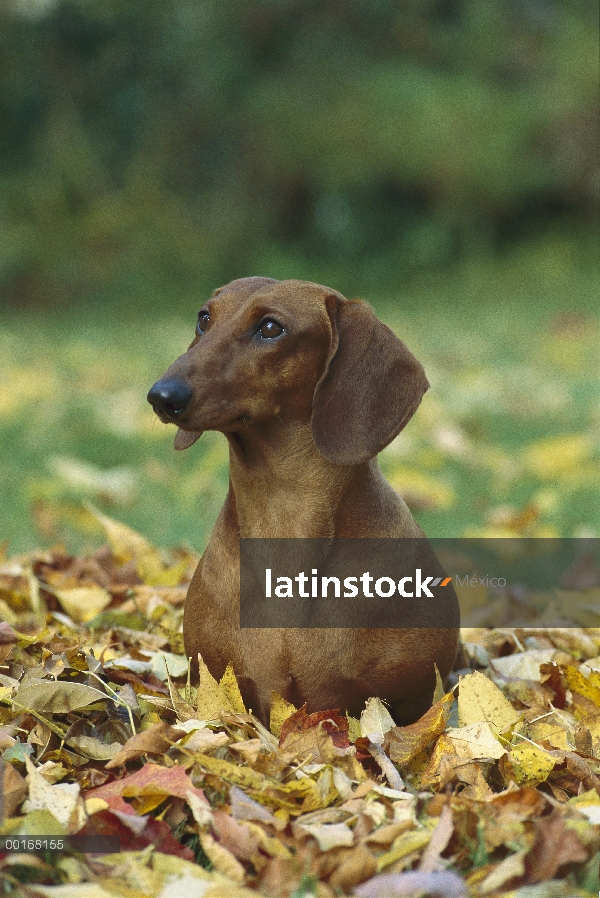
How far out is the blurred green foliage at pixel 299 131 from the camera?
1321 cm

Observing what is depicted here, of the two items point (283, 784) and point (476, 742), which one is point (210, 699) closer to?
point (283, 784)

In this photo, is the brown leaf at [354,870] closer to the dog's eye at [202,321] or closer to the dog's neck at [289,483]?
the dog's neck at [289,483]

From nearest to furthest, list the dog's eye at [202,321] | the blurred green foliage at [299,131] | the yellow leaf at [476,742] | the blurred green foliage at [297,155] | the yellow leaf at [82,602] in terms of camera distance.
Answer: the yellow leaf at [476,742], the dog's eye at [202,321], the yellow leaf at [82,602], the blurred green foliage at [297,155], the blurred green foliage at [299,131]

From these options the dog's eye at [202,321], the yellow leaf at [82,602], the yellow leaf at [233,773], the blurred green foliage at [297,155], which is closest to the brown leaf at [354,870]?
the yellow leaf at [233,773]

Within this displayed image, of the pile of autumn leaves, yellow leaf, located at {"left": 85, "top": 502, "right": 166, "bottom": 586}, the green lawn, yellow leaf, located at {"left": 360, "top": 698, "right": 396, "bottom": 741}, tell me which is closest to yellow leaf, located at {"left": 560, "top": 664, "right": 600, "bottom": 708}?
the pile of autumn leaves

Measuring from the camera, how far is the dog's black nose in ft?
7.16

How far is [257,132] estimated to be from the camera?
13812 mm

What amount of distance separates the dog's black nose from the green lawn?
85.6 inches

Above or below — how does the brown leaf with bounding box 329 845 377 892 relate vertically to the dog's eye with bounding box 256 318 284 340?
below

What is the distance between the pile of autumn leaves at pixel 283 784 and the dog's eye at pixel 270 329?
0.74 m

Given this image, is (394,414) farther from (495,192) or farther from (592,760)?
(495,192)

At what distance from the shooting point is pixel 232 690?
2.40 m

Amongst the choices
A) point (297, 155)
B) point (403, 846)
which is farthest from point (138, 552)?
point (297, 155)

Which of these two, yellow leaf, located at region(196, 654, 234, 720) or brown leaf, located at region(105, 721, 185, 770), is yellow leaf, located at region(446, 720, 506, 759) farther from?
brown leaf, located at region(105, 721, 185, 770)
